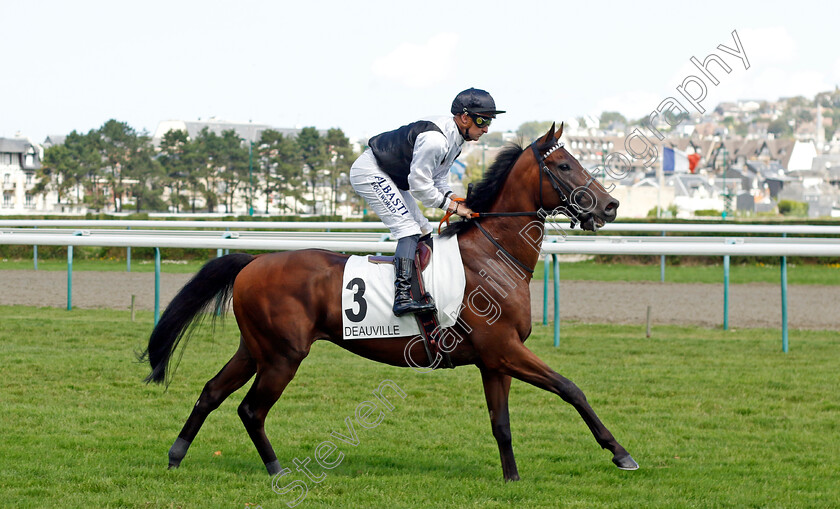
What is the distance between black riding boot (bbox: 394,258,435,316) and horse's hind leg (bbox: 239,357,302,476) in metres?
0.60

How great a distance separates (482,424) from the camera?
542 centimetres

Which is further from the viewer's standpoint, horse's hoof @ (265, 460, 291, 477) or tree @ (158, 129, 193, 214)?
tree @ (158, 129, 193, 214)

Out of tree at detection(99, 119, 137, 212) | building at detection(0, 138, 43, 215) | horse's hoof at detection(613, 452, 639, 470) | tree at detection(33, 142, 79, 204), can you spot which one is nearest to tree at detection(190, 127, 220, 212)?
→ tree at detection(99, 119, 137, 212)

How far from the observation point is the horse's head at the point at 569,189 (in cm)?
415

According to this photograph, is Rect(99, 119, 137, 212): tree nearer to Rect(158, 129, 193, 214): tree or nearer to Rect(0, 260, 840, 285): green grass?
Rect(158, 129, 193, 214): tree

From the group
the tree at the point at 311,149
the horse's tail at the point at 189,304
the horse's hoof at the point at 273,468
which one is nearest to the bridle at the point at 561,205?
the horse's tail at the point at 189,304

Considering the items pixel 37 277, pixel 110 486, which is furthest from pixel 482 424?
pixel 37 277

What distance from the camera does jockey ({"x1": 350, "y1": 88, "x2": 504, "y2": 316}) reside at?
4199 millimetres

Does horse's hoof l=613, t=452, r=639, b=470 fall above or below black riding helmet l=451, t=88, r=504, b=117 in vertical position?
below

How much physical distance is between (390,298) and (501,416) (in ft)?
2.58

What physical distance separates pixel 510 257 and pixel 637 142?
2424 millimetres

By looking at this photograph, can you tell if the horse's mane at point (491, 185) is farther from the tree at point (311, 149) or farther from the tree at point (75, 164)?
the tree at point (311, 149)

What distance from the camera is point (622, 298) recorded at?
40.9ft

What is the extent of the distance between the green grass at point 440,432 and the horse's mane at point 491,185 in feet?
4.01
